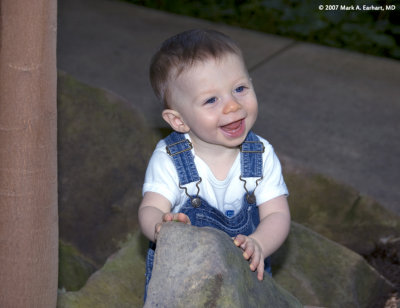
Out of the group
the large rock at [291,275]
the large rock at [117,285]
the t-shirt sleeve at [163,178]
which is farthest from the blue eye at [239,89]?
the large rock at [117,285]

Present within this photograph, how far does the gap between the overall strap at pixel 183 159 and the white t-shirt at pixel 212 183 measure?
0.05 ft

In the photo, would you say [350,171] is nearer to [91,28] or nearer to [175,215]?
[175,215]

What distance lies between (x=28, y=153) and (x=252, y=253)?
0.61 metres

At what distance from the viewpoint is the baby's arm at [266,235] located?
63.9 inches

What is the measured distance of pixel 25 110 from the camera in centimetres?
135

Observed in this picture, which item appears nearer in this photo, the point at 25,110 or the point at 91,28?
the point at 25,110

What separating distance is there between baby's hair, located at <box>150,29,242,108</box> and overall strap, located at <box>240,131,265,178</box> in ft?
0.94

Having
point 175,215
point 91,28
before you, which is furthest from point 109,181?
point 91,28

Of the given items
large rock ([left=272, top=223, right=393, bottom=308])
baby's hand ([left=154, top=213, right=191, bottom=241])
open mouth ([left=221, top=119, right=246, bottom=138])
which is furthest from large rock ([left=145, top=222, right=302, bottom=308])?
large rock ([left=272, top=223, right=393, bottom=308])

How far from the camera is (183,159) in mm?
1933

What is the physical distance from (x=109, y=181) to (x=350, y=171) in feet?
4.06

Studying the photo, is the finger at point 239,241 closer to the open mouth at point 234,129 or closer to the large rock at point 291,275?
the large rock at point 291,275

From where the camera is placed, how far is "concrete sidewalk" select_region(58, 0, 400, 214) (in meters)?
3.28

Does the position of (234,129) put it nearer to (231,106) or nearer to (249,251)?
(231,106)
